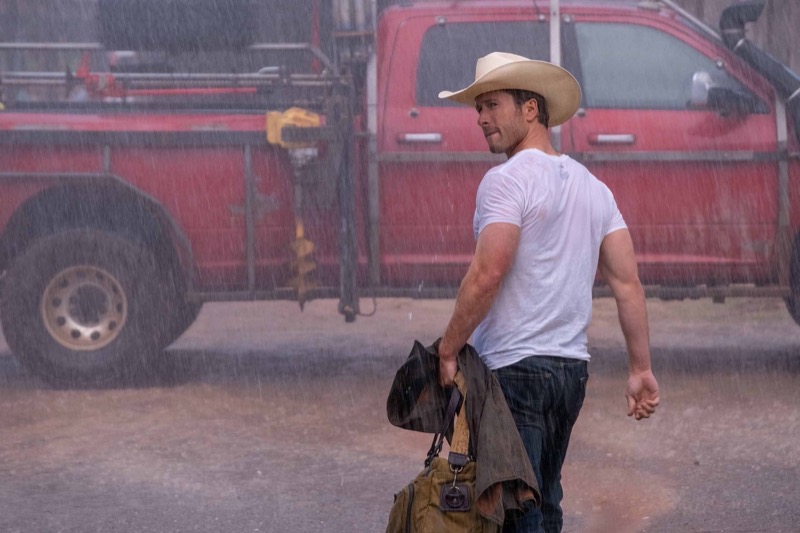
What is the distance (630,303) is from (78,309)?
4764 millimetres

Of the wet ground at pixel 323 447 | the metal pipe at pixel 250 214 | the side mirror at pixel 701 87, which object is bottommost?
the wet ground at pixel 323 447

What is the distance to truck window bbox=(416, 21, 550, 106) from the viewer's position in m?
7.45

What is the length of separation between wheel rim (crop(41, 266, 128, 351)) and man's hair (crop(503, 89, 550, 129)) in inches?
174

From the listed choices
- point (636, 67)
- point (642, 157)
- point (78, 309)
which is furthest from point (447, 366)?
point (636, 67)

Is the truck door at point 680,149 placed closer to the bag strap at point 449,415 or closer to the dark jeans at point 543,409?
the dark jeans at point 543,409

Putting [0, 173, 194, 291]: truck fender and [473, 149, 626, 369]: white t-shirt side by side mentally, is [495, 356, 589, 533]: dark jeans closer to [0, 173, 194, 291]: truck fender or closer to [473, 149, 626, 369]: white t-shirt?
[473, 149, 626, 369]: white t-shirt

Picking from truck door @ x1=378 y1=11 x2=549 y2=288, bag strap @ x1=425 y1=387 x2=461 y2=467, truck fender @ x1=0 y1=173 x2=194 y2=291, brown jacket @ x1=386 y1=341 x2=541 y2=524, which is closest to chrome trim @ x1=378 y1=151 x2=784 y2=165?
truck door @ x1=378 y1=11 x2=549 y2=288

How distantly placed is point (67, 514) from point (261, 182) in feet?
9.35

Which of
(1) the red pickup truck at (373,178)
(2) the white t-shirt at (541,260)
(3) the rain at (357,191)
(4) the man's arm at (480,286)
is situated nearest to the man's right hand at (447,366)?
(4) the man's arm at (480,286)

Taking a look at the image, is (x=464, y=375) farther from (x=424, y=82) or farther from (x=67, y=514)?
(x=424, y=82)

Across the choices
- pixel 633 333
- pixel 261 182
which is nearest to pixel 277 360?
pixel 261 182

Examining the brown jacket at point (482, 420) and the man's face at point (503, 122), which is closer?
the brown jacket at point (482, 420)

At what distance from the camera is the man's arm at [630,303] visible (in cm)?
333

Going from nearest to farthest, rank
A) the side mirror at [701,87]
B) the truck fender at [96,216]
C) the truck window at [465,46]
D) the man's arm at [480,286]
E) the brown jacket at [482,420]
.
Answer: the brown jacket at [482,420] → the man's arm at [480,286] → the side mirror at [701,87] → the truck fender at [96,216] → the truck window at [465,46]
